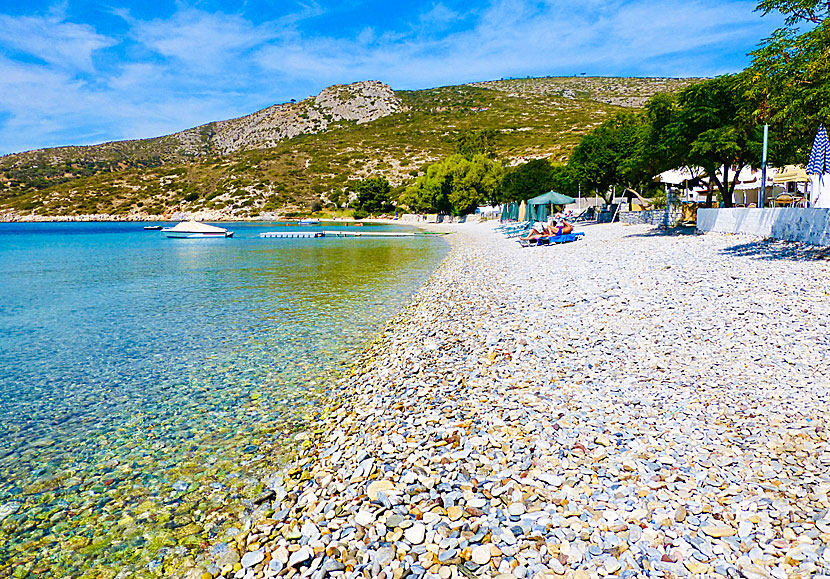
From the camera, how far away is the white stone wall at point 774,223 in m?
14.7

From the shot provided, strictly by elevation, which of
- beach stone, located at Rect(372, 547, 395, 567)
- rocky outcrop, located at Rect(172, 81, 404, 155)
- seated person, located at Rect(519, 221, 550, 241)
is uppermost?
rocky outcrop, located at Rect(172, 81, 404, 155)

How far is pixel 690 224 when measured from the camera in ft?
89.6

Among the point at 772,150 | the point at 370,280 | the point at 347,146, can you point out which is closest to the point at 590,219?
the point at 772,150

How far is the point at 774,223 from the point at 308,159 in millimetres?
115632

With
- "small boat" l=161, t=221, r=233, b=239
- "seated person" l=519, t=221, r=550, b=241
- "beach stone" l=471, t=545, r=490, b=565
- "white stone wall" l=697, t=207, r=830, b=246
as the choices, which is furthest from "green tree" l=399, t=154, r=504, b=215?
"beach stone" l=471, t=545, r=490, b=565

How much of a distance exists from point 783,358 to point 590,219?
135 feet

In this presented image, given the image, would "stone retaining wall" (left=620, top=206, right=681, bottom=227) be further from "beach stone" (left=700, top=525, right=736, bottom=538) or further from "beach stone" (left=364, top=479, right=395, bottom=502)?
"beach stone" (left=364, top=479, right=395, bottom=502)

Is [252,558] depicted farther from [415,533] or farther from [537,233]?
[537,233]

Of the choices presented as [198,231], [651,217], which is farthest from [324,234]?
[651,217]

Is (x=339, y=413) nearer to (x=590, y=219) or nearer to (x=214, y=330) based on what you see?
(x=214, y=330)

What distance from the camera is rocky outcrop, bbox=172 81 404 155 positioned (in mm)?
156625

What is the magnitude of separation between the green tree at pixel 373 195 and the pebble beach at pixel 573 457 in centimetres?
8763

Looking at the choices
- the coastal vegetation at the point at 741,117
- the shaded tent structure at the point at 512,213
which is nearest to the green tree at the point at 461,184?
the shaded tent structure at the point at 512,213

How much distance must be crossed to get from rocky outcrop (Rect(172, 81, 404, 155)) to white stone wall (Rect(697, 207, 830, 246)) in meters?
142
